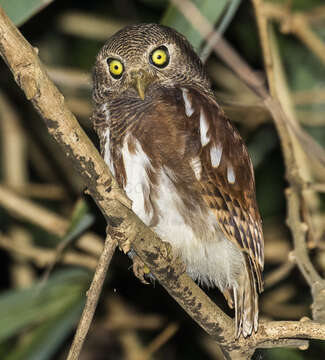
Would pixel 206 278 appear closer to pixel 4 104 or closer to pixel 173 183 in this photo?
pixel 173 183

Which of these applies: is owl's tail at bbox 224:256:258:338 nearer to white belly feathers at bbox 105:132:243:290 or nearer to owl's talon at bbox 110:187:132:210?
white belly feathers at bbox 105:132:243:290

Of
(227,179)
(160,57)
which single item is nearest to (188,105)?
(227,179)

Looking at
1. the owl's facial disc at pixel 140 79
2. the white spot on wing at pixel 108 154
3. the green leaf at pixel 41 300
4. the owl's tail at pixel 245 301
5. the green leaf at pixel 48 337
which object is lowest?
the green leaf at pixel 48 337

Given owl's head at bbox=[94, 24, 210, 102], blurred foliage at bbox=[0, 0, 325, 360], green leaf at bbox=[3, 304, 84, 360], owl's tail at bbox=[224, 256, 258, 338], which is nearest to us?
owl's tail at bbox=[224, 256, 258, 338]

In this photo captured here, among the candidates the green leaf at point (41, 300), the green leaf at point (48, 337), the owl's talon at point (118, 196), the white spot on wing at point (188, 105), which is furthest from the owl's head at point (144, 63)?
the green leaf at point (48, 337)

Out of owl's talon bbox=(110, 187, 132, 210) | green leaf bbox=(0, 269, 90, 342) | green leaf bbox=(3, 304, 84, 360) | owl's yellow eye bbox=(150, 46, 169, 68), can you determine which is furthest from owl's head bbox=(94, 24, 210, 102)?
green leaf bbox=(3, 304, 84, 360)

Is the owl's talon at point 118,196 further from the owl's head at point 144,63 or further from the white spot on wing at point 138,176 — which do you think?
the owl's head at point 144,63

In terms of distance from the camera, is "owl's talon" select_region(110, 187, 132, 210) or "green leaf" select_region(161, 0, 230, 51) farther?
"green leaf" select_region(161, 0, 230, 51)
